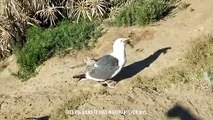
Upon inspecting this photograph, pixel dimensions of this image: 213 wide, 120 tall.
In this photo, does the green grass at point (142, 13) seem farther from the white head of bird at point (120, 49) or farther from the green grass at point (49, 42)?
the white head of bird at point (120, 49)

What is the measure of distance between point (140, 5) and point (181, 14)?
2.60ft

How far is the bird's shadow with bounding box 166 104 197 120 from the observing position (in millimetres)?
7848

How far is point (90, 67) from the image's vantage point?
848cm

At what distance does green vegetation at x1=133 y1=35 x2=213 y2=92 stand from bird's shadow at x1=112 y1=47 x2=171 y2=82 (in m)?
0.26

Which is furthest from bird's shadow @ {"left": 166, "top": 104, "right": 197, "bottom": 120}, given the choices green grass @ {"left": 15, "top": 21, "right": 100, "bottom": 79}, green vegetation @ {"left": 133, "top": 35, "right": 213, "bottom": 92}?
green grass @ {"left": 15, "top": 21, "right": 100, "bottom": 79}

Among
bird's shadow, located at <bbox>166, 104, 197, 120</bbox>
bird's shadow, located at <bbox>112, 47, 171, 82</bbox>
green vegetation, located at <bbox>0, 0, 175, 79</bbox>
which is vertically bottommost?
bird's shadow, located at <bbox>166, 104, 197, 120</bbox>

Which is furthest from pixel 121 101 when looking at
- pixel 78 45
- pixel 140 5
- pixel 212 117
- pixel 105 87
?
pixel 140 5

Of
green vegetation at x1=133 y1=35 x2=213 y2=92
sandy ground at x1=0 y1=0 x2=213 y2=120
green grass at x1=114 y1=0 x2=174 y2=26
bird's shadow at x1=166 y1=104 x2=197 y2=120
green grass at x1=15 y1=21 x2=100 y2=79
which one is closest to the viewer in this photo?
bird's shadow at x1=166 y1=104 x2=197 y2=120

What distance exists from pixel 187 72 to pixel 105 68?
1.35 meters

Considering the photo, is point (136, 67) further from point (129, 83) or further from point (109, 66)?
point (109, 66)

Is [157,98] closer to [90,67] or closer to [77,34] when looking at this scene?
[90,67]

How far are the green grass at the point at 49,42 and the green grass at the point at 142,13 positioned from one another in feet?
1.76

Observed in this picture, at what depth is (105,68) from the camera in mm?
8312

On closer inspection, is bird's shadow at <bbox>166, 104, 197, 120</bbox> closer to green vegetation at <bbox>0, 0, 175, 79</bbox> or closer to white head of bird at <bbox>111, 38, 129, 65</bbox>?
white head of bird at <bbox>111, 38, 129, 65</bbox>
